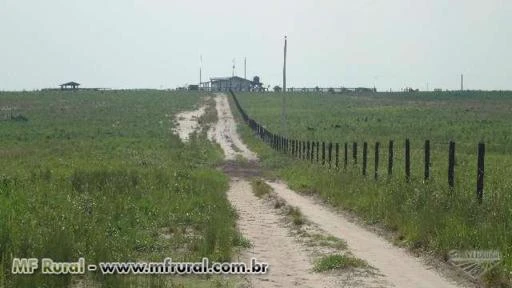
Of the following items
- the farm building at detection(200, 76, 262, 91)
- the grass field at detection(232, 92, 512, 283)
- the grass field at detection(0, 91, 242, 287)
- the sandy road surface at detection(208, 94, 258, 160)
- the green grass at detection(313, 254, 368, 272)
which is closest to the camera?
the grass field at detection(0, 91, 242, 287)

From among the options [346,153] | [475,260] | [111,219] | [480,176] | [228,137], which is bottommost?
[228,137]

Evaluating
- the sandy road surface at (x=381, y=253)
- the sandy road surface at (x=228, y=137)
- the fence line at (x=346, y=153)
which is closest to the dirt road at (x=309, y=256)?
the sandy road surface at (x=381, y=253)

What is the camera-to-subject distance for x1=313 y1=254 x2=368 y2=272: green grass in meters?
10.4

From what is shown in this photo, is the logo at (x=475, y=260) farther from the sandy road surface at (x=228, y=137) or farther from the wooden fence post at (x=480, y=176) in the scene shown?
the sandy road surface at (x=228, y=137)

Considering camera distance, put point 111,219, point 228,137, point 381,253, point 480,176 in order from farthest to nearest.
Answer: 1. point 228,137
2. point 111,219
3. point 480,176
4. point 381,253

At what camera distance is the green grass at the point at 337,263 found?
10.4 metres

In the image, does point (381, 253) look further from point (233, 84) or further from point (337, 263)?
point (233, 84)

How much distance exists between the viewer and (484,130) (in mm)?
58594

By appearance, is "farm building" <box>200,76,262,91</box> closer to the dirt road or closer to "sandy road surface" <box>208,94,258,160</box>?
"sandy road surface" <box>208,94,258,160</box>

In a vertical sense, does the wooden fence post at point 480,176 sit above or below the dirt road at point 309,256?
above

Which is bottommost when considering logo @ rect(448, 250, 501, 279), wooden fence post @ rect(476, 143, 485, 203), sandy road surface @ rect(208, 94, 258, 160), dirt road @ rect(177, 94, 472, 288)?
sandy road surface @ rect(208, 94, 258, 160)

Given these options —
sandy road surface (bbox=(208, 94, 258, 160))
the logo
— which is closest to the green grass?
the logo

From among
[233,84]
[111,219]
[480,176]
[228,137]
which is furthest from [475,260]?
[233,84]

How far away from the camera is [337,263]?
10.5 meters
